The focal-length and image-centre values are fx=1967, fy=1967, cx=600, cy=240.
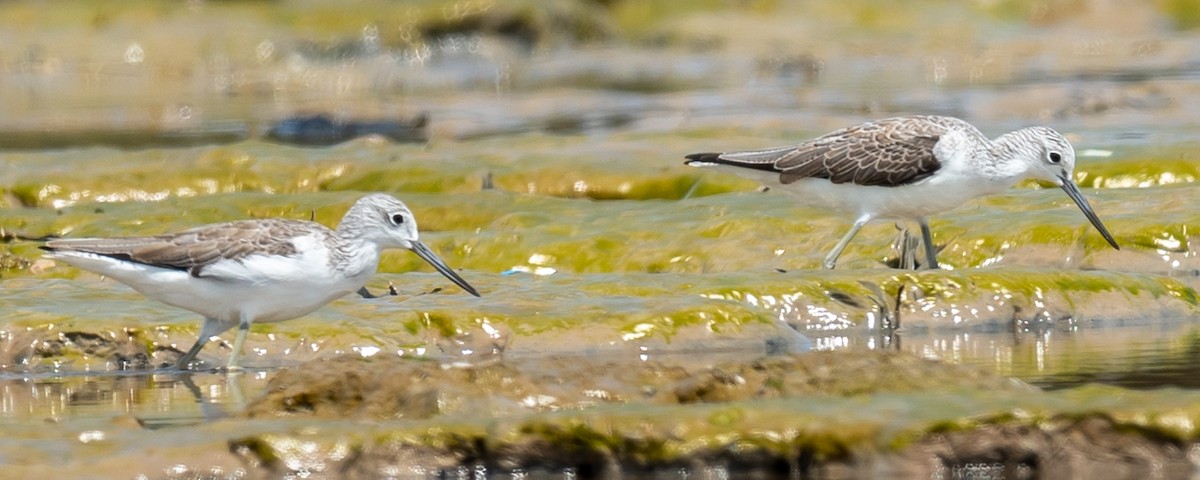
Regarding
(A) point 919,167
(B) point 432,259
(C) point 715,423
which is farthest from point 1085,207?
(C) point 715,423

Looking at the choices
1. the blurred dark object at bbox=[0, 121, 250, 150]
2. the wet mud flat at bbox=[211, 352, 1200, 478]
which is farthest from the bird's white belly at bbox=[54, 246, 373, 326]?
the blurred dark object at bbox=[0, 121, 250, 150]

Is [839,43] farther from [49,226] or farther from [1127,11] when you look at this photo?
[49,226]

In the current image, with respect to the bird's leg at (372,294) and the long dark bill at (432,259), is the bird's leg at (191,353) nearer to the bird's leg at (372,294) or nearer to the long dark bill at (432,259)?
the long dark bill at (432,259)

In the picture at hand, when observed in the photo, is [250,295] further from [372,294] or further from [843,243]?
[843,243]

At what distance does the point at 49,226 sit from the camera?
17.1m

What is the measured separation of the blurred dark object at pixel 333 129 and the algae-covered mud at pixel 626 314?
0.30 ft

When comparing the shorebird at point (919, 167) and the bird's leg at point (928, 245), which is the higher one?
the shorebird at point (919, 167)

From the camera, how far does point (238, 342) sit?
1202 centimetres

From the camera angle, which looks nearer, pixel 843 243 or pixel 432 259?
pixel 432 259

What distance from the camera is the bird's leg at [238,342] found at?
1189cm

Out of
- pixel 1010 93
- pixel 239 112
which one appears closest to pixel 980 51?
pixel 1010 93

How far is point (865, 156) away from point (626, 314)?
3.02m

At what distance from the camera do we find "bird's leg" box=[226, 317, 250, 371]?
11891 mm

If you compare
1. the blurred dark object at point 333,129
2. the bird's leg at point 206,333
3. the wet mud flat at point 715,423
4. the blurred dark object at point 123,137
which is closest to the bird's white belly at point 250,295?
the bird's leg at point 206,333
